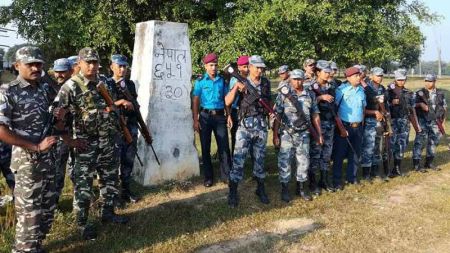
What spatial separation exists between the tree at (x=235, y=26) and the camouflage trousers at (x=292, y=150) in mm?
3699

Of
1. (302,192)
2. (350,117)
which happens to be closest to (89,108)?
(302,192)

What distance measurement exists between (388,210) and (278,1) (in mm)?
5121

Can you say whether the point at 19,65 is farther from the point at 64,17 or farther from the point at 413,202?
the point at 64,17

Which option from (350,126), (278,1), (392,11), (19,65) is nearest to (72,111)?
(19,65)

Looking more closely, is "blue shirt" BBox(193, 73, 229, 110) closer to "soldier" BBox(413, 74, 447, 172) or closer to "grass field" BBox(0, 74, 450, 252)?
"grass field" BBox(0, 74, 450, 252)

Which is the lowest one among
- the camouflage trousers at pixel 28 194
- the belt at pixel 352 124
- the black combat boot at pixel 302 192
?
the black combat boot at pixel 302 192

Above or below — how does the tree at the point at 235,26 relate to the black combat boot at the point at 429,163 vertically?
above

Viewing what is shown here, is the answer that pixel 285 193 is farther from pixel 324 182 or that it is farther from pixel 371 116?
pixel 371 116

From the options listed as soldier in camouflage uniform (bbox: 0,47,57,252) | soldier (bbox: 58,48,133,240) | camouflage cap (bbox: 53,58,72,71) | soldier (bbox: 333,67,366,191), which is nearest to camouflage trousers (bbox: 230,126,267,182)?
soldier (bbox: 333,67,366,191)

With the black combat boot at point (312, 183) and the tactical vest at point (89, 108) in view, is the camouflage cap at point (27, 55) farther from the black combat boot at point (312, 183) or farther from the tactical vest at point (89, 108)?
the black combat boot at point (312, 183)

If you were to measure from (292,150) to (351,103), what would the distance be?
49.7 inches

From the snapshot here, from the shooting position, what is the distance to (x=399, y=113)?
7.21 meters

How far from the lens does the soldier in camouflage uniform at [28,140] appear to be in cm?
344

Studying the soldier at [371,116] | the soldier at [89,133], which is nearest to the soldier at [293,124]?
the soldier at [371,116]
